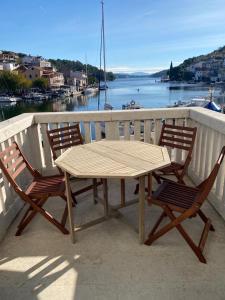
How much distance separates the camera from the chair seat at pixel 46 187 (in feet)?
7.57

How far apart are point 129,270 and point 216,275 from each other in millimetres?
669

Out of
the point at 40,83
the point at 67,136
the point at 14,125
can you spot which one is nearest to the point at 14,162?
the point at 14,125

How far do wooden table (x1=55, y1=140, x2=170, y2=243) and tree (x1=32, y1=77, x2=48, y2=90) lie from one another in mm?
70655

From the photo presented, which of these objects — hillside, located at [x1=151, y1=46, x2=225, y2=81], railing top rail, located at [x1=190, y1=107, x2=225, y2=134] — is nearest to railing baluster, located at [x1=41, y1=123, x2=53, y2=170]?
railing top rail, located at [x1=190, y1=107, x2=225, y2=134]

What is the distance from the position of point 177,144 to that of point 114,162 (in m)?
1.57

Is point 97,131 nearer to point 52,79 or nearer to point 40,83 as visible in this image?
point 40,83

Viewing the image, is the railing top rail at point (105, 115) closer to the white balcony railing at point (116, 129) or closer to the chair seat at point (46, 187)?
the white balcony railing at point (116, 129)

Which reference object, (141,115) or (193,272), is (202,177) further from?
(193,272)

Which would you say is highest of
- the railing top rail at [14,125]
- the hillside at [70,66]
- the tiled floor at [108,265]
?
the hillside at [70,66]

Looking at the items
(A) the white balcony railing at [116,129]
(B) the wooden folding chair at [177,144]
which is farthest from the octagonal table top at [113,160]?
(A) the white balcony railing at [116,129]

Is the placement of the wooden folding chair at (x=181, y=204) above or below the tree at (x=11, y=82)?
below

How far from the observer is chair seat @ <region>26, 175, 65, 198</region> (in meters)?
2.31

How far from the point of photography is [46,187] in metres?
2.46

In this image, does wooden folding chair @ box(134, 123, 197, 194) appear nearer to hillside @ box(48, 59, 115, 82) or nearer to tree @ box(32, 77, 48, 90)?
tree @ box(32, 77, 48, 90)
